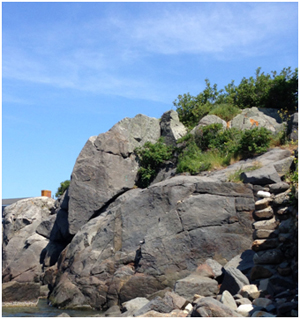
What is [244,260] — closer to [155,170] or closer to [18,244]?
[155,170]

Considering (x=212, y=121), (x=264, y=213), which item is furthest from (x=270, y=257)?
(x=212, y=121)

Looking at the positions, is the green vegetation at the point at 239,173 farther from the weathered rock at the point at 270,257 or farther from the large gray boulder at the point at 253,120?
the large gray boulder at the point at 253,120

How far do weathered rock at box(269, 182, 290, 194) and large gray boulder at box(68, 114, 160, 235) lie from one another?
25.7 feet

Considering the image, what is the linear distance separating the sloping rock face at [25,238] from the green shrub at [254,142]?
10.7m

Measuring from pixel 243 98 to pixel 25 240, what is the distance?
1464 cm

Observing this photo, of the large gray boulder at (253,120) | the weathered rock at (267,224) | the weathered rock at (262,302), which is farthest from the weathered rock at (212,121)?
the weathered rock at (262,302)

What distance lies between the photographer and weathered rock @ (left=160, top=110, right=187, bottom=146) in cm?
1948

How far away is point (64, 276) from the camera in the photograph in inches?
549

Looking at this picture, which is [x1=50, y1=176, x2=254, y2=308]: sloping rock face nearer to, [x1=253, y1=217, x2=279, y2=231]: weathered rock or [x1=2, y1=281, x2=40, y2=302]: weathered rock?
[x1=253, y1=217, x2=279, y2=231]: weathered rock

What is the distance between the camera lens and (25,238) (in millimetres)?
22562

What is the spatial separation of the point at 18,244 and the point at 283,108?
53.3 feet

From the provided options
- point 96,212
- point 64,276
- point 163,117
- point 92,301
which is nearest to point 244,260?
point 92,301

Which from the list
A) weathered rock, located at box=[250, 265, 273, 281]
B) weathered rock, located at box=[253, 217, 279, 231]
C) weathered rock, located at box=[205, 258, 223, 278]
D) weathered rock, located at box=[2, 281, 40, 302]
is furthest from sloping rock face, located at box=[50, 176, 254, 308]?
weathered rock, located at box=[250, 265, 273, 281]

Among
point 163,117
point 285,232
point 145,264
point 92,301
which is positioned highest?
point 163,117
